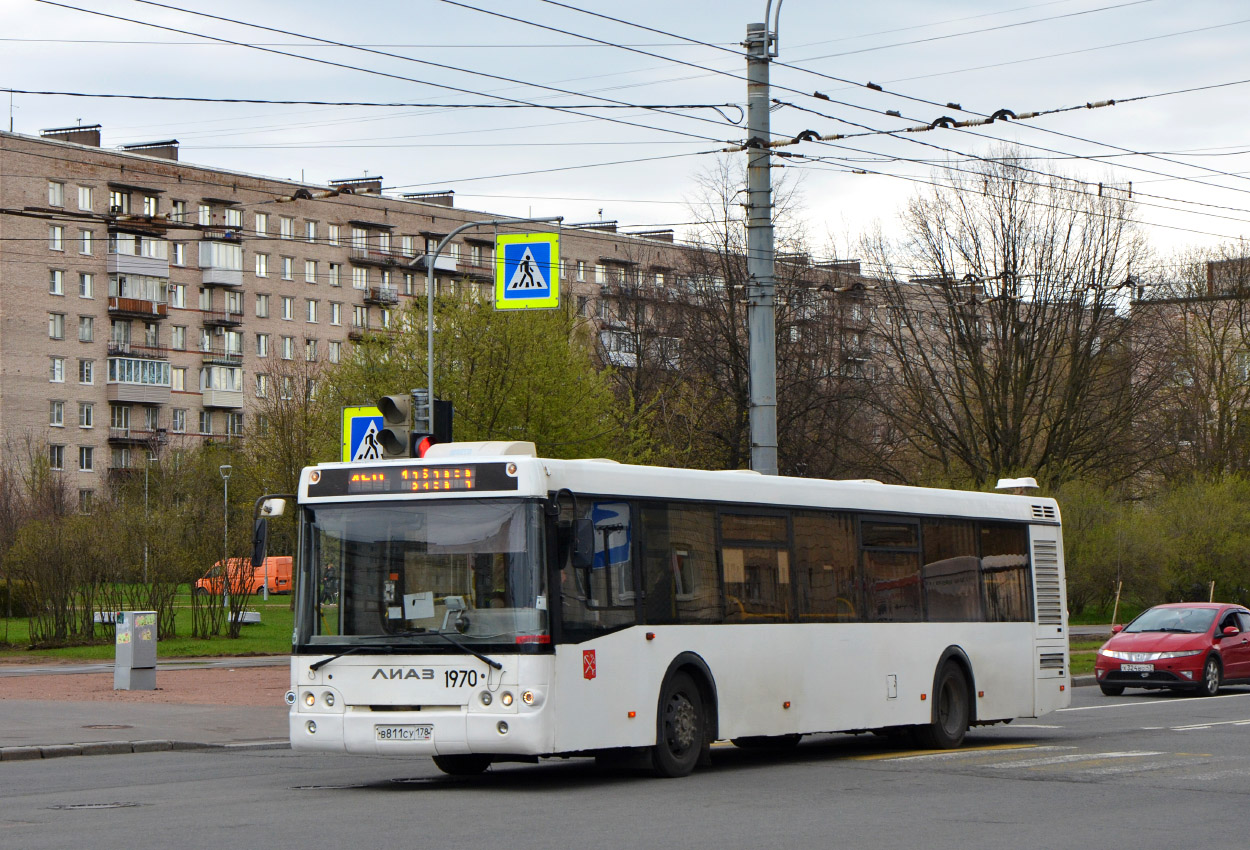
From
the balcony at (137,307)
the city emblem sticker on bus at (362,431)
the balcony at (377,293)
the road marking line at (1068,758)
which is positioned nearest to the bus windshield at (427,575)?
the road marking line at (1068,758)

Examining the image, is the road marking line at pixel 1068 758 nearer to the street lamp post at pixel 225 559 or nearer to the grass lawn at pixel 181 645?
the grass lawn at pixel 181 645

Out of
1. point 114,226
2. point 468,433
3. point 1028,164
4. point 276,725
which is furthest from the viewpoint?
point 1028,164

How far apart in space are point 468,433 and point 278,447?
28668 mm

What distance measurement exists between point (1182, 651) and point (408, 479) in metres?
17.6

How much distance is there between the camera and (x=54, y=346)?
8875 centimetres

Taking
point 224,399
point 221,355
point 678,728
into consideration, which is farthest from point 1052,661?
point 221,355

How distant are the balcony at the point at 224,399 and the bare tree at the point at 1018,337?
55966 millimetres

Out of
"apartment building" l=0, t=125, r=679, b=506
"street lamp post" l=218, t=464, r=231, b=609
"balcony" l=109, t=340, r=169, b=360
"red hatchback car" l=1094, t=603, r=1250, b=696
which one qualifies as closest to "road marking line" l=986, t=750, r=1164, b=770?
"red hatchback car" l=1094, t=603, r=1250, b=696

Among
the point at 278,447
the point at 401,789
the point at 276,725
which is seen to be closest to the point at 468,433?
the point at 276,725

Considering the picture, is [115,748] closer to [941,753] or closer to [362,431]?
[362,431]

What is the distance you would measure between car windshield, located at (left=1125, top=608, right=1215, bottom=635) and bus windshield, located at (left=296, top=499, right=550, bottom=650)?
58.3 feet

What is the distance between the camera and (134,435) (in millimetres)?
93062

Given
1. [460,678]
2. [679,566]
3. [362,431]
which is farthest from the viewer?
[362,431]

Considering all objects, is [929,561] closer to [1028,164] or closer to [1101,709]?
[1101,709]
